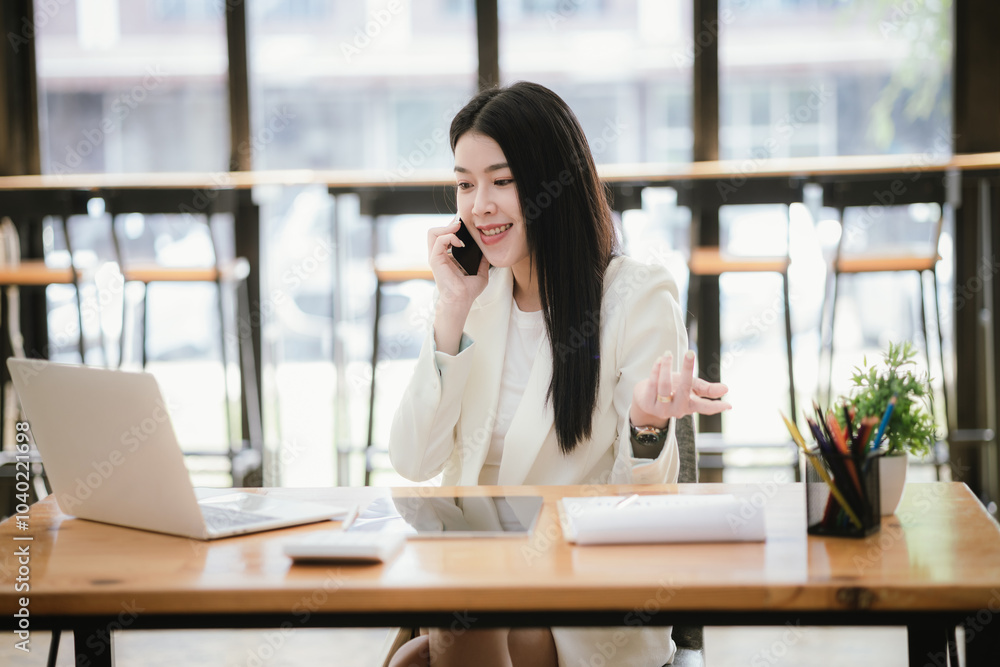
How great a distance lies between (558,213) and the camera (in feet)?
5.62

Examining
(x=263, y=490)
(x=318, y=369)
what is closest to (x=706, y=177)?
(x=318, y=369)

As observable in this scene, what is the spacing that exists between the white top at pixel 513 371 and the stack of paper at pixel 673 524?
635 millimetres

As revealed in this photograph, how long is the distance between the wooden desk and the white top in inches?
24.7

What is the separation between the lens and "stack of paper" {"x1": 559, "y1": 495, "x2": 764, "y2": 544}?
3.42 feet

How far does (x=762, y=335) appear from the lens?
12.6ft

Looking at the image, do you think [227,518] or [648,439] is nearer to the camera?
[227,518]

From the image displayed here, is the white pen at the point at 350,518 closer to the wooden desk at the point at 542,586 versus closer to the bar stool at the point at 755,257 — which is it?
the wooden desk at the point at 542,586

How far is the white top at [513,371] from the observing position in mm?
1694

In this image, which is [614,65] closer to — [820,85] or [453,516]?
A: [820,85]

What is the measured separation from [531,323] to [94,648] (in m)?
0.90

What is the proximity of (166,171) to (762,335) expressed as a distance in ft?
8.54

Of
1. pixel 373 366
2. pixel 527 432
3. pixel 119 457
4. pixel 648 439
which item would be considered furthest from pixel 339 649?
pixel 119 457

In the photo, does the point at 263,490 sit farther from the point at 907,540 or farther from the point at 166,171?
the point at 166,171

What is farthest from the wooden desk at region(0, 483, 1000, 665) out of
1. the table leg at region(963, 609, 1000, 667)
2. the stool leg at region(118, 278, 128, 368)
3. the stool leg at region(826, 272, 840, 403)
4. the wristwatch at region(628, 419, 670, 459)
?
the stool leg at region(118, 278, 128, 368)
